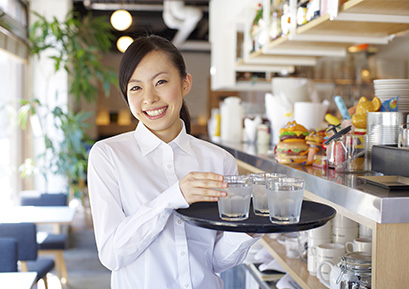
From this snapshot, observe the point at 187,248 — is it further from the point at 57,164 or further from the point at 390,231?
the point at 57,164

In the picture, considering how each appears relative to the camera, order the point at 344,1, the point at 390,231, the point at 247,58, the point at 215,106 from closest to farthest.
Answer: the point at 390,231 → the point at 344,1 → the point at 247,58 → the point at 215,106

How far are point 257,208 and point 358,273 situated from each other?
1.54 feet

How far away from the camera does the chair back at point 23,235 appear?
125 inches

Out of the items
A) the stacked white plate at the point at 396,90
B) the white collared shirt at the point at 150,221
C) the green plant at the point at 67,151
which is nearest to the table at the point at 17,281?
the white collared shirt at the point at 150,221

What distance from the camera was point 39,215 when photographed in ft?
12.8

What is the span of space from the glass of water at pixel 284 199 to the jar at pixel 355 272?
0.48 meters

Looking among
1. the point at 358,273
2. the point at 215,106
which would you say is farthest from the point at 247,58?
the point at 215,106

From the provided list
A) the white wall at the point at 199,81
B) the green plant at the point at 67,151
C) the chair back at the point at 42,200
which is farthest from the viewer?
the white wall at the point at 199,81

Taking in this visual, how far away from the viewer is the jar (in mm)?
1514

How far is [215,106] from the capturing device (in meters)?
14.0

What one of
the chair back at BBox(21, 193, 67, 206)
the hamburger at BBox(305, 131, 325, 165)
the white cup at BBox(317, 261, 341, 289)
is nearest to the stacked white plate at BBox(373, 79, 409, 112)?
the hamburger at BBox(305, 131, 325, 165)

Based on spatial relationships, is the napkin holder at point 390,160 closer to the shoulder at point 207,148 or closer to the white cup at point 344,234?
the white cup at point 344,234

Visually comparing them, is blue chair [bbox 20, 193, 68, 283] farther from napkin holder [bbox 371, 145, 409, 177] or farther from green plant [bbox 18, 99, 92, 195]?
napkin holder [bbox 371, 145, 409, 177]

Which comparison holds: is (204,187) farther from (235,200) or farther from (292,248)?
(292,248)
